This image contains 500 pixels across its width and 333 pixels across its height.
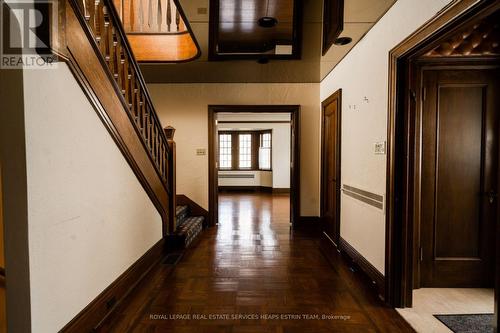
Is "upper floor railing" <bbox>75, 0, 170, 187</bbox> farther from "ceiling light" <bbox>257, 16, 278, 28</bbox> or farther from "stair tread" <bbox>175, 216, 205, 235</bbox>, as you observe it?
"ceiling light" <bbox>257, 16, 278, 28</bbox>

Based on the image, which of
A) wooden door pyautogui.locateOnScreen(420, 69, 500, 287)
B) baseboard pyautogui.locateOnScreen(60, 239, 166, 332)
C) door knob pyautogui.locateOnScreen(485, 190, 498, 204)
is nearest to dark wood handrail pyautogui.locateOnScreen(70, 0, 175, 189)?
baseboard pyautogui.locateOnScreen(60, 239, 166, 332)

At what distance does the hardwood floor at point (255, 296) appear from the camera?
2.19 meters

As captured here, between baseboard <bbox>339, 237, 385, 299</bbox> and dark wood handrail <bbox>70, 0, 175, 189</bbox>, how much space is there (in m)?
2.43

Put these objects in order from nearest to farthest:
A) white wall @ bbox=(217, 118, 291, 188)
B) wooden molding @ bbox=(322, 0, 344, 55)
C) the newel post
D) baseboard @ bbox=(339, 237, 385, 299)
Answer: baseboard @ bbox=(339, 237, 385, 299)
wooden molding @ bbox=(322, 0, 344, 55)
the newel post
white wall @ bbox=(217, 118, 291, 188)

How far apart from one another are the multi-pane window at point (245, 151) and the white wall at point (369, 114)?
6952 millimetres

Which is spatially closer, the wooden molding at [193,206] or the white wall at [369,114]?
the white wall at [369,114]

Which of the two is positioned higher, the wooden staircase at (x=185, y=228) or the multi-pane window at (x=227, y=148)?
the multi-pane window at (x=227, y=148)

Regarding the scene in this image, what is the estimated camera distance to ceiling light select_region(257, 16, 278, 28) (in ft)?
11.7

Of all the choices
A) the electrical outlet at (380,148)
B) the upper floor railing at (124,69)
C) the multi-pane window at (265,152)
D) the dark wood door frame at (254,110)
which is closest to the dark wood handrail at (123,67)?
the upper floor railing at (124,69)

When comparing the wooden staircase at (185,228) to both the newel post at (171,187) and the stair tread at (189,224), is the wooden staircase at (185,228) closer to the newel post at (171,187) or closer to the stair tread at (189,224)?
the stair tread at (189,224)

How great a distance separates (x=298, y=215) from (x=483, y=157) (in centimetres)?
301

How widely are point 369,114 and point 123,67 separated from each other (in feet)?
8.07

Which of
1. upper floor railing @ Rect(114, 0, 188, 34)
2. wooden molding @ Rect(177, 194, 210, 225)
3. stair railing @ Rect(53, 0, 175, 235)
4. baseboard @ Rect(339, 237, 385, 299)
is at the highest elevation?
upper floor railing @ Rect(114, 0, 188, 34)

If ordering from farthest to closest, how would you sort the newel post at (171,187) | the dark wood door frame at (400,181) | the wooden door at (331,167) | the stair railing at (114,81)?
the wooden door at (331,167)
the newel post at (171,187)
the dark wood door frame at (400,181)
the stair railing at (114,81)
